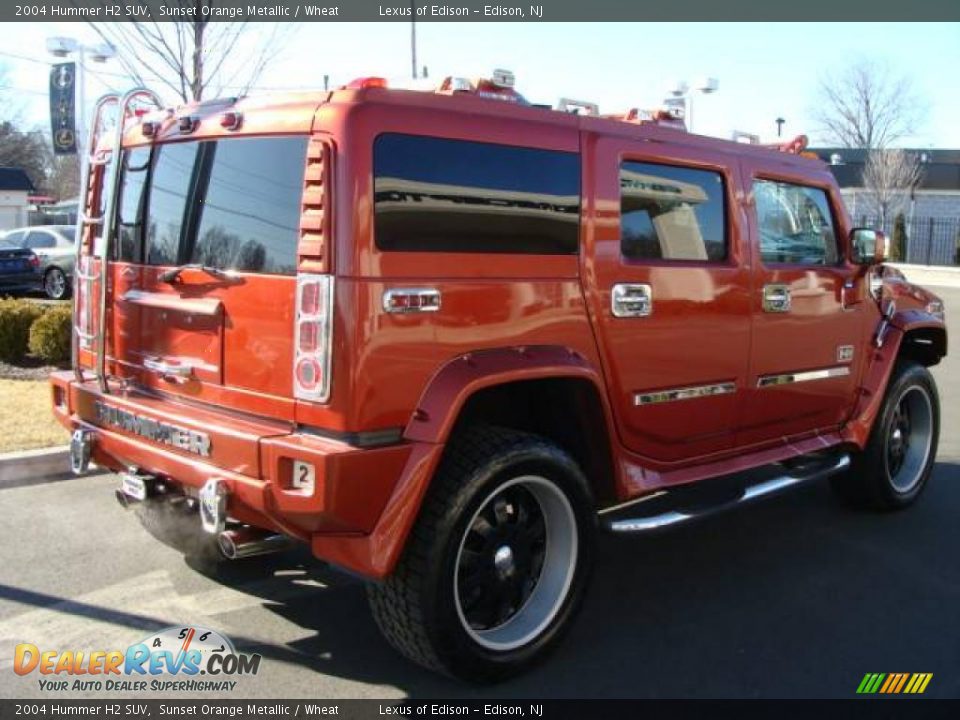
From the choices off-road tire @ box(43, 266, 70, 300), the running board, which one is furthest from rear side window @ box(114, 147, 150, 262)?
off-road tire @ box(43, 266, 70, 300)

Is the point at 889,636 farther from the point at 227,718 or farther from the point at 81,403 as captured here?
the point at 81,403

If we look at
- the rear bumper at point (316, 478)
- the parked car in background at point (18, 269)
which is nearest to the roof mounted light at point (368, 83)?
the rear bumper at point (316, 478)

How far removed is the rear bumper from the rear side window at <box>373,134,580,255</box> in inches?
29.6

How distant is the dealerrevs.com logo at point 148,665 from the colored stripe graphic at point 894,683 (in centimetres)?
242

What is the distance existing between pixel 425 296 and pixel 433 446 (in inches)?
21.0

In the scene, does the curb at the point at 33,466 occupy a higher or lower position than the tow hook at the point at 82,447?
lower

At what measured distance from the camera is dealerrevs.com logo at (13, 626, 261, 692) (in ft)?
11.6

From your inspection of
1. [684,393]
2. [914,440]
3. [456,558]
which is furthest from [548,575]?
[914,440]

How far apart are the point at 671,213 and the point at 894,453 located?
2.78 metres

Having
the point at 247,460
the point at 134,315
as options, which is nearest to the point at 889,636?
the point at 247,460

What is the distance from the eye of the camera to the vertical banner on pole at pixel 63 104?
1159cm

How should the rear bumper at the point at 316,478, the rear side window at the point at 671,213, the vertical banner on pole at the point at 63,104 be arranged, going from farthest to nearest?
the vertical banner on pole at the point at 63,104, the rear side window at the point at 671,213, the rear bumper at the point at 316,478

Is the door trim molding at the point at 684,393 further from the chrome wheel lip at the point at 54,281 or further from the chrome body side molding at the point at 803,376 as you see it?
the chrome wheel lip at the point at 54,281

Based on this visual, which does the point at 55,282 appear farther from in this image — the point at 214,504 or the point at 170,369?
the point at 214,504
